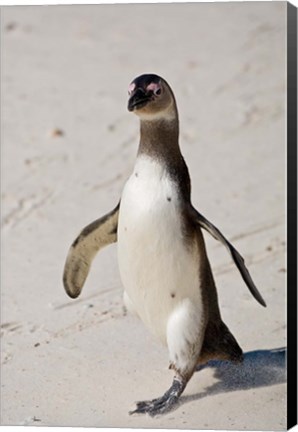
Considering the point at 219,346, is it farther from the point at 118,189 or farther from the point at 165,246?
the point at 118,189

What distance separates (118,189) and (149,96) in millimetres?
1992

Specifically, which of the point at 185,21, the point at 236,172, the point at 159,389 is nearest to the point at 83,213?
the point at 236,172

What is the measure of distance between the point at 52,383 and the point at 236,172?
194 centimetres

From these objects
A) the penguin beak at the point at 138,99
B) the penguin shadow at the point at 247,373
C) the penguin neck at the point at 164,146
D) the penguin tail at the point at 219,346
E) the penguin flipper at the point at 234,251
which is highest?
the penguin beak at the point at 138,99

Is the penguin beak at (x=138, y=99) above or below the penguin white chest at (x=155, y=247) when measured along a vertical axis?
above

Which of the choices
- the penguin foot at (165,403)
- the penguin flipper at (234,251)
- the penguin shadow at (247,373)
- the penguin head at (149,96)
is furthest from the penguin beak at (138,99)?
the penguin shadow at (247,373)

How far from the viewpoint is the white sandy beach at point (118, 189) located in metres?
3.38

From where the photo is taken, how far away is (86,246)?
3312 mm

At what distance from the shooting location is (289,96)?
3.21 m

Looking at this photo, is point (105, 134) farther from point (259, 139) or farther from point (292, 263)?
point (292, 263)

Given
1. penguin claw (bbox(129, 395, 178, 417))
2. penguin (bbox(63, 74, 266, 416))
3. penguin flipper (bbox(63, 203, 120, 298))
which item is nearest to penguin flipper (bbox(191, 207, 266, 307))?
penguin (bbox(63, 74, 266, 416))

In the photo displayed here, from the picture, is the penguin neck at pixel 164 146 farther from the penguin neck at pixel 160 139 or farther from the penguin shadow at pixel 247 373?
the penguin shadow at pixel 247 373

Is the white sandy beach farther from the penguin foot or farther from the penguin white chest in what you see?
the penguin white chest

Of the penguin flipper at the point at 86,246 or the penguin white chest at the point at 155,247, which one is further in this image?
the penguin flipper at the point at 86,246
